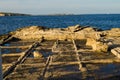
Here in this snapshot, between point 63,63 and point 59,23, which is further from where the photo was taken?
point 59,23

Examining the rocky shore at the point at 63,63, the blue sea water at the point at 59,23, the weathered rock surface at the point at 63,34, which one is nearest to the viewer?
the rocky shore at the point at 63,63

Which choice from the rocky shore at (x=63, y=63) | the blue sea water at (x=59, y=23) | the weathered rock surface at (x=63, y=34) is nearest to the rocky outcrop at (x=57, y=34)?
the weathered rock surface at (x=63, y=34)

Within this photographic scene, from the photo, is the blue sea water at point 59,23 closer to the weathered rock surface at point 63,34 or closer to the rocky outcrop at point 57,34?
the rocky outcrop at point 57,34

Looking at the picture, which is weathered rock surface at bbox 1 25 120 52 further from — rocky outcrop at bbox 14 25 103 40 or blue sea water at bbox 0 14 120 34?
blue sea water at bbox 0 14 120 34

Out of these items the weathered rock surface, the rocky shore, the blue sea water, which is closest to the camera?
the rocky shore

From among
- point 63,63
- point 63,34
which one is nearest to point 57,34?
point 63,34

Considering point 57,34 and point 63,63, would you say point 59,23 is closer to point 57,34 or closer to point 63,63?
point 57,34

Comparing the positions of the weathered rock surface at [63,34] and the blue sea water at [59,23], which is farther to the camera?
the blue sea water at [59,23]

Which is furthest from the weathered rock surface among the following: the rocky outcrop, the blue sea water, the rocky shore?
the blue sea water

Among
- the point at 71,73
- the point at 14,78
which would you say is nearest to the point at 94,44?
the point at 71,73

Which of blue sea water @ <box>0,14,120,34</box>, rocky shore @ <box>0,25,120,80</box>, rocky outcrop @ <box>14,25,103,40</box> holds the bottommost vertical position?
blue sea water @ <box>0,14,120,34</box>

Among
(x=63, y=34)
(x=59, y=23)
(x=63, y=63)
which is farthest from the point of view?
(x=59, y=23)

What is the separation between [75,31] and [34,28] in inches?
128

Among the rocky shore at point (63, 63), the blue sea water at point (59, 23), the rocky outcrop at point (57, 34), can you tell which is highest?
the rocky shore at point (63, 63)
